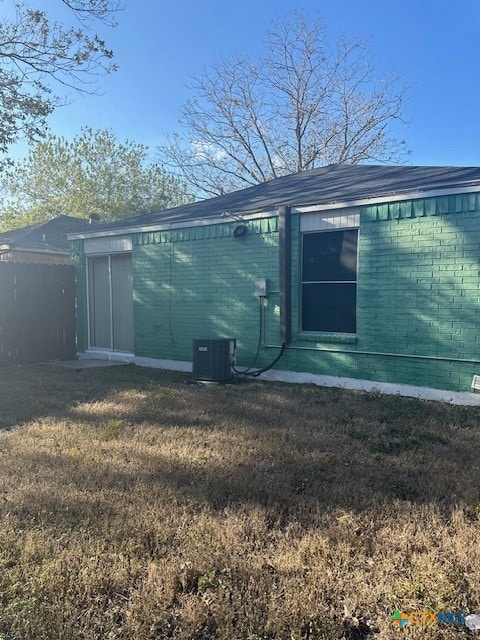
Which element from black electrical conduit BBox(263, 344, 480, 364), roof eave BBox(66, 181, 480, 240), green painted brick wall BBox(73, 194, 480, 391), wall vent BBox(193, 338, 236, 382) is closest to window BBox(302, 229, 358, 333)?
green painted brick wall BBox(73, 194, 480, 391)

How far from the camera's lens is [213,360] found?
8.27 meters

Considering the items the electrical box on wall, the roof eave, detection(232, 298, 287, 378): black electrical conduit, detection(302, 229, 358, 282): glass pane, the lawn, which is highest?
the roof eave

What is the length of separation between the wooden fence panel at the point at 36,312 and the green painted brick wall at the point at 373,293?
292 centimetres

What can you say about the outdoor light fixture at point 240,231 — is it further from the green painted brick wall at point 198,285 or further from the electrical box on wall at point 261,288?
the electrical box on wall at point 261,288

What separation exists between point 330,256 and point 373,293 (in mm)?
983

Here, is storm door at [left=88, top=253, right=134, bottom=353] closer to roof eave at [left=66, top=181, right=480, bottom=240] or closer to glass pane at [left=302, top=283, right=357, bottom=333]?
roof eave at [left=66, top=181, right=480, bottom=240]

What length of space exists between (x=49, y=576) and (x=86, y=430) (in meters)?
2.79

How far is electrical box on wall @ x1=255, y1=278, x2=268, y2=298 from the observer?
8.32 meters

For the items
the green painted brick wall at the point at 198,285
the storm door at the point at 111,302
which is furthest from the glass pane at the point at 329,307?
the storm door at the point at 111,302

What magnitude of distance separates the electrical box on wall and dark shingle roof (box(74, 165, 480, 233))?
122cm

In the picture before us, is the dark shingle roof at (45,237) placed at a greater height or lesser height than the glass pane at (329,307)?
greater

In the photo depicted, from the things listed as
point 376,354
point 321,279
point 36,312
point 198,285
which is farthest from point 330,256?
point 36,312

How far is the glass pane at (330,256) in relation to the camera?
25.2 feet

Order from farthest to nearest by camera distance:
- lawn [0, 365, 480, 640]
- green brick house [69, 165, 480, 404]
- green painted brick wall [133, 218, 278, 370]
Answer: green painted brick wall [133, 218, 278, 370], green brick house [69, 165, 480, 404], lawn [0, 365, 480, 640]
